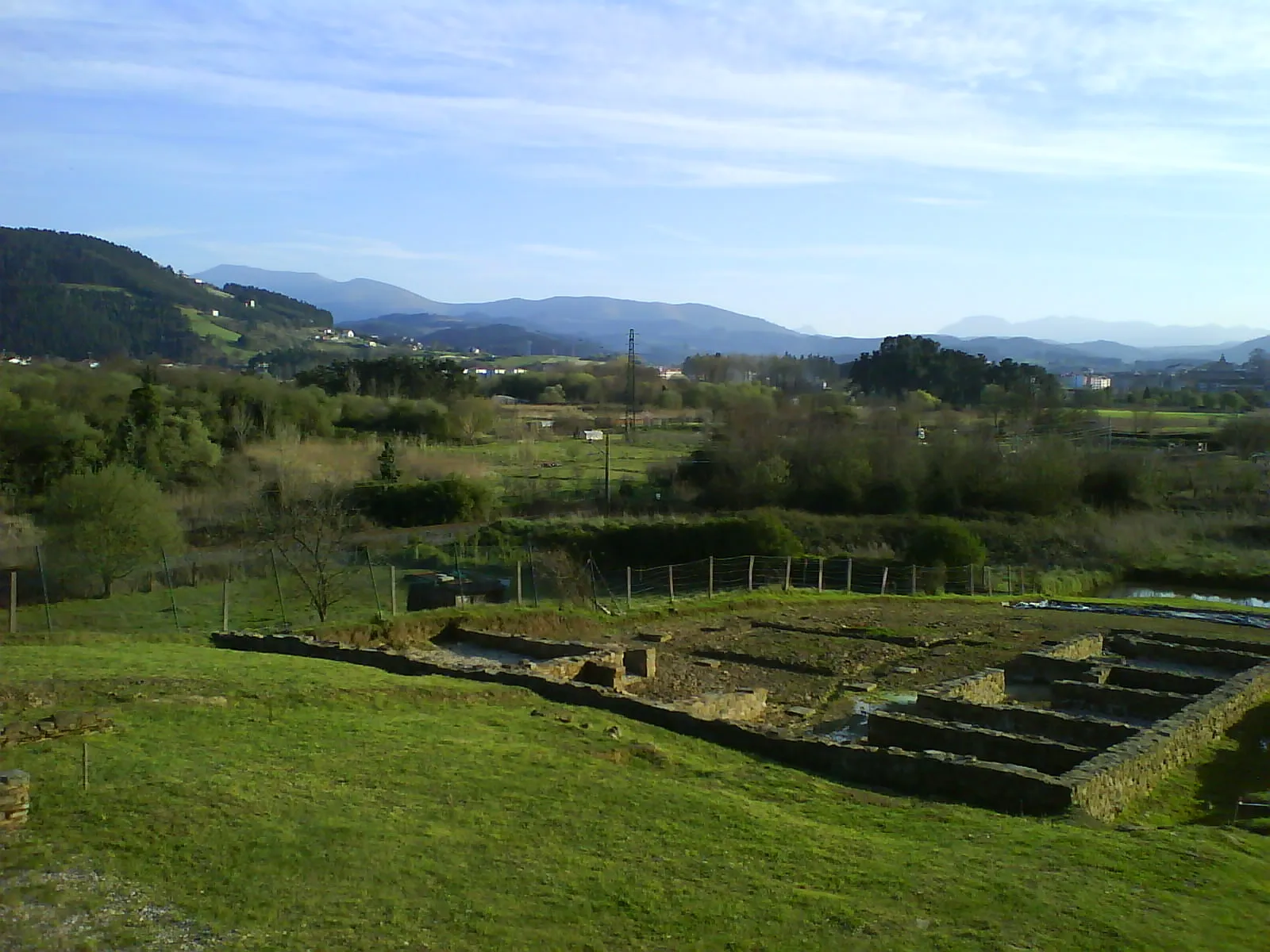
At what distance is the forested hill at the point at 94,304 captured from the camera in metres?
104

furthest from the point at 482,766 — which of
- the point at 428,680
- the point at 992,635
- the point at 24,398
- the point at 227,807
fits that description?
the point at 24,398

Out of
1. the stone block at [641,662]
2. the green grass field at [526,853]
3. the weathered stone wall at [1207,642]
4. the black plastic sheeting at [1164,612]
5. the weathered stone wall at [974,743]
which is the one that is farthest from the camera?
the black plastic sheeting at [1164,612]

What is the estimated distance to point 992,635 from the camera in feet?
79.7

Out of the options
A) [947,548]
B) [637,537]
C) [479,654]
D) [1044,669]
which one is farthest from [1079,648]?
[637,537]

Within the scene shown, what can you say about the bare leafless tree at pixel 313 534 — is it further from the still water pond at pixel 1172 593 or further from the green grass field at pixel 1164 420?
the green grass field at pixel 1164 420

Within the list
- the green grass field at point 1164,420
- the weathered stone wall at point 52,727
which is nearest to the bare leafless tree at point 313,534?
the weathered stone wall at point 52,727

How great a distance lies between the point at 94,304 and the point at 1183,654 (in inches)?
4653

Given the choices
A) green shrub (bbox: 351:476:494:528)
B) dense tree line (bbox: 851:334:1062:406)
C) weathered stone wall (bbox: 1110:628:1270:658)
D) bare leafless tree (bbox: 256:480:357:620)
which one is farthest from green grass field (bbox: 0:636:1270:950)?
dense tree line (bbox: 851:334:1062:406)

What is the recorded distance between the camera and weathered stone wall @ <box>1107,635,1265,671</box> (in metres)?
21.1

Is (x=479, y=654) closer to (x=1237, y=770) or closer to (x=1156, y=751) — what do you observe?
(x=1156, y=751)

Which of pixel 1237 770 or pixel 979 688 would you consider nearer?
pixel 1237 770

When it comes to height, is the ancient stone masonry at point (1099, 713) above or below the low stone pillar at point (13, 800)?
below

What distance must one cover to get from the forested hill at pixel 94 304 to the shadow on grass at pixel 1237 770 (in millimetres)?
103731

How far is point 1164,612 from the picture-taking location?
30.8 m
